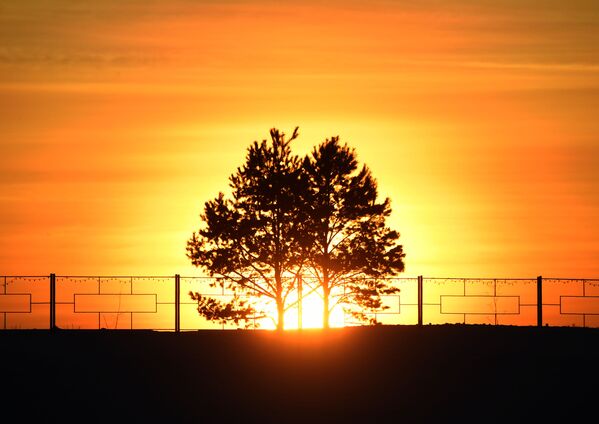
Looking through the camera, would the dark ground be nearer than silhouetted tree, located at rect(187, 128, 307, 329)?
Yes

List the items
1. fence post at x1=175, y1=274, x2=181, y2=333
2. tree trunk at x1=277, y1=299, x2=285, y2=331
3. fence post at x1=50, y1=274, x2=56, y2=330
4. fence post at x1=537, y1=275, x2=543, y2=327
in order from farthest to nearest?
tree trunk at x1=277, y1=299, x2=285, y2=331
fence post at x1=537, y1=275, x2=543, y2=327
fence post at x1=175, y1=274, x2=181, y2=333
fence post at x1=50, y1=274, x2=56, y2=330

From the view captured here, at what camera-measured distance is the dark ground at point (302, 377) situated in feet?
76.3

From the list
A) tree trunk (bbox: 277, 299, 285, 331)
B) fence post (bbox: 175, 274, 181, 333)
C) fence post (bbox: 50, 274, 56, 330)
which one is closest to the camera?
fence post (bbox: 50, 274, 56, 330)

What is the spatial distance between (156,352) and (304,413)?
8.08 meters

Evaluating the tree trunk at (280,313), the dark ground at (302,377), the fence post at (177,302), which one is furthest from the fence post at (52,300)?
the tree trunk at (280,313)

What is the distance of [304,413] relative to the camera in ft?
76.5

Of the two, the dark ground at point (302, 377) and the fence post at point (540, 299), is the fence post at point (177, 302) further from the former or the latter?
the fence post at point (540, 299)

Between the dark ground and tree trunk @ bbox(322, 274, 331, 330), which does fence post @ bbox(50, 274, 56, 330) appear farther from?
tree trunk @ bbox(322, 274, 331, 330)

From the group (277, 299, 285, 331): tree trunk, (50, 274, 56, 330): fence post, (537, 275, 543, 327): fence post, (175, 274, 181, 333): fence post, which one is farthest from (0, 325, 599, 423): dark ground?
(277, 299, 285, 331): tree trunk

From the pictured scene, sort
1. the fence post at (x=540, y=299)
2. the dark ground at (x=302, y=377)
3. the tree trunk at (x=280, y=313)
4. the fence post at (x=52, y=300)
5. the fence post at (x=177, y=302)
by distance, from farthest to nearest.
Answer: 1. the tree trunk at (x=280, y=313)
2. the fence post at (x=540, y=299)
3. the fence post at (x=177, y=302)
4. the fence post at (x=52, y=300)
5. the dark ground at (x=302, y=377)

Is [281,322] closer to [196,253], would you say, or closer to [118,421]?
[196,253]

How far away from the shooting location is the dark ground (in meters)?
23.3

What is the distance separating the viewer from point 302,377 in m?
27.1

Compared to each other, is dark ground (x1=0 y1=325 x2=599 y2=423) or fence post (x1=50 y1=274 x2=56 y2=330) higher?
fence post (x1=50 y1=274 x2=56 y2=330)
